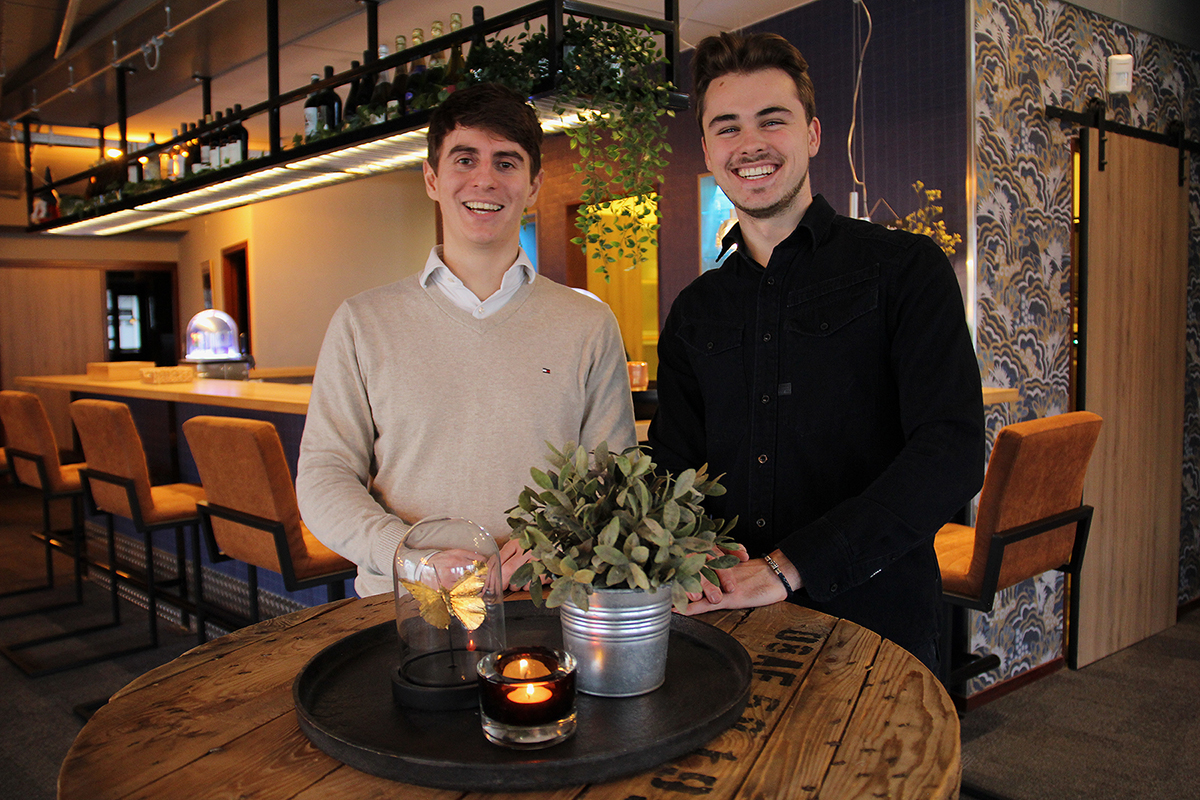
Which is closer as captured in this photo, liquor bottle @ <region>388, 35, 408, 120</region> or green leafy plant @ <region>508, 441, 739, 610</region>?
green leafy plant @ <region>508, 441, 739, 610</region>

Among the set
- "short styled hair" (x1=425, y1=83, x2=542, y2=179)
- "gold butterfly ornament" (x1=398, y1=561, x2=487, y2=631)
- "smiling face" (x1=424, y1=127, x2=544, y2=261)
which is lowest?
"gold butterfly ornament" (x1=398, y1=561, x2=487, y2=631)

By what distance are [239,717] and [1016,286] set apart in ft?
11.3

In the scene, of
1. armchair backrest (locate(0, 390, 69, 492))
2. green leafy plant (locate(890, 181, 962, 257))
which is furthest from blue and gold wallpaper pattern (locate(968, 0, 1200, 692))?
armchair backrest (locate(0, 390, 69, 492))

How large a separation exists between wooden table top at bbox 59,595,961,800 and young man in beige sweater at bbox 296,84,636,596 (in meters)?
0.55

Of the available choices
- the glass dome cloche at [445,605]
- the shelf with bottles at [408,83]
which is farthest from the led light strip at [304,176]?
the glass dome cloche at [445,605]

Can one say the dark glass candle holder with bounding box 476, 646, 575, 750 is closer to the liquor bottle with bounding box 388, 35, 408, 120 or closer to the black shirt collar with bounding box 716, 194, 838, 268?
the black shirt collar with bounding box 716, 194, 838, 268

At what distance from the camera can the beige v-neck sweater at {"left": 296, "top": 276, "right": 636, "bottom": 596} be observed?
1.64m

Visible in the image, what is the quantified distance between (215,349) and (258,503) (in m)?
3.94

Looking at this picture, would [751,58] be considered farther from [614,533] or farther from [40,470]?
[40,470]

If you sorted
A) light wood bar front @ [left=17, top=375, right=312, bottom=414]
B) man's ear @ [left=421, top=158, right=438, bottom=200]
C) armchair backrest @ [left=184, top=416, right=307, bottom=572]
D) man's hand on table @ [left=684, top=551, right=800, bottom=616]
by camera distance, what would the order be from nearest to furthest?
man's hand on table @ [left=684, top=551, right=800, bottom=616]
man's ear @ [left=421, top=158, right=438, bottom=200]
armchair backrest @ [left=184, top=416, right=307, bottom=572]
light wood bar front @ [left=17, top=375, right=312, bottom=414]

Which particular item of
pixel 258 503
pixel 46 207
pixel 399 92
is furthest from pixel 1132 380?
pixel 46 207

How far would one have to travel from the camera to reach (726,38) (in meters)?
1.48

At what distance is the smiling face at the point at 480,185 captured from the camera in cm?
166

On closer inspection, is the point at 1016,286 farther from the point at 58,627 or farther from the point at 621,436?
the point at 58,627
